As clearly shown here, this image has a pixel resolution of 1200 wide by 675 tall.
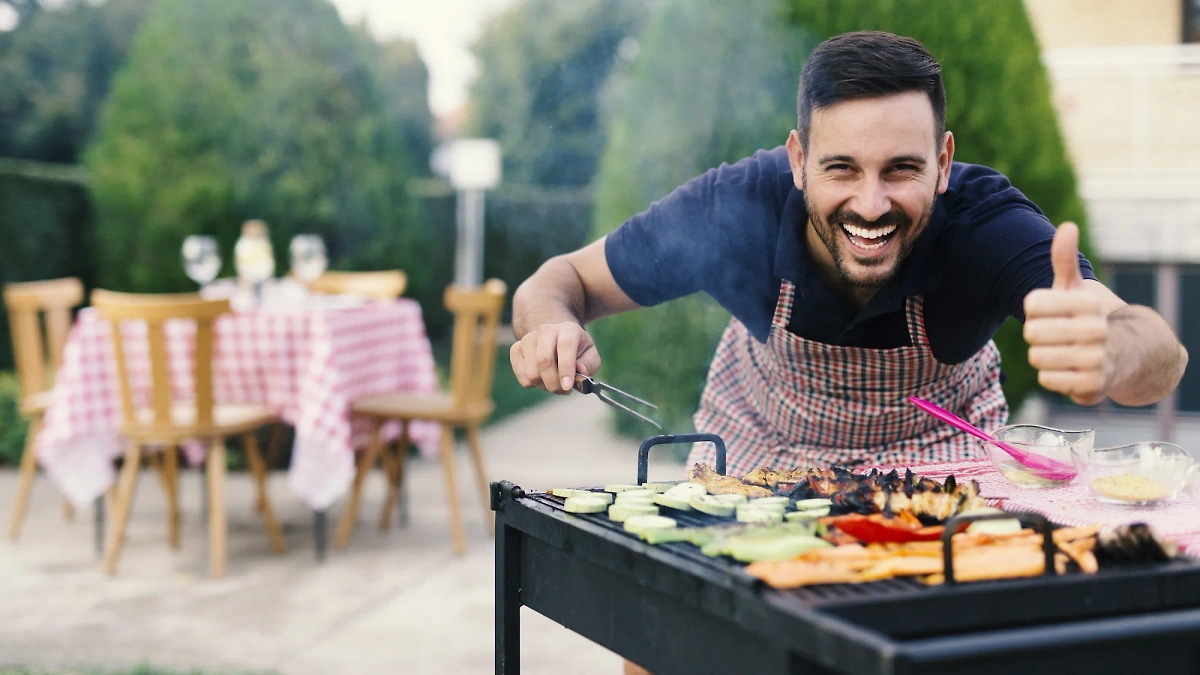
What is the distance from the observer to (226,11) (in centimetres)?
912

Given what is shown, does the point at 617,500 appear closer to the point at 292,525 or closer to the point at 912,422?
the point at 912,422

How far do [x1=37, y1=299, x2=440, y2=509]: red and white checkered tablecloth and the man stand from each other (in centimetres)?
261

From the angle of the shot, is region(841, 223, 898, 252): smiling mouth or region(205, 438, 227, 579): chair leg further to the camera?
region(205, 438, 227, 579): chair leg

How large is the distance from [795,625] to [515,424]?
7878 millimetres

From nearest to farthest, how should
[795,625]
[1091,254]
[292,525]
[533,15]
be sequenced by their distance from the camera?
1. [795,625]
2. [292,525]
3. [1091,254]
4. [533,15]

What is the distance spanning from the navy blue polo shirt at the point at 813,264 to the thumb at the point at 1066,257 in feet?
1.17

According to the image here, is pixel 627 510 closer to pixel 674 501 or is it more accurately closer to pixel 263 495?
pixel 674 501

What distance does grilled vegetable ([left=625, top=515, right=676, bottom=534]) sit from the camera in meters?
1.42

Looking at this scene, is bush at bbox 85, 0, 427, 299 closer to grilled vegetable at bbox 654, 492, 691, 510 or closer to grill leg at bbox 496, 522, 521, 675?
grill leg at bbox 496, 522, 521, 675

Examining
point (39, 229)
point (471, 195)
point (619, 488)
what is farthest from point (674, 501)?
point (471, 195)

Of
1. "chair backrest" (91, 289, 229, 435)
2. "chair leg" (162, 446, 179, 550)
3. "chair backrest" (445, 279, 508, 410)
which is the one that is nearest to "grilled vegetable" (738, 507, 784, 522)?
"chair backrest" (91, 289, 229, 435)

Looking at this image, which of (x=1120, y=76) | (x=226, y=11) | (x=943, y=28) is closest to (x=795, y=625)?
(x=943, y=28)

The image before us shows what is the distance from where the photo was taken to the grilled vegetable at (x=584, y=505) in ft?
5.16

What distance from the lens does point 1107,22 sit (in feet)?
Answer: 28.3
